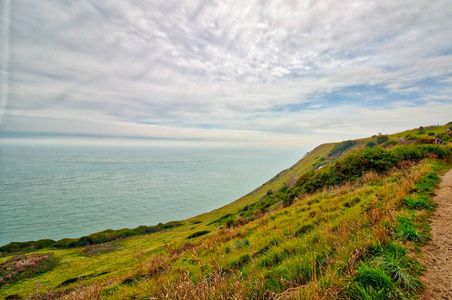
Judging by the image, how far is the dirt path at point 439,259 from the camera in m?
3.12

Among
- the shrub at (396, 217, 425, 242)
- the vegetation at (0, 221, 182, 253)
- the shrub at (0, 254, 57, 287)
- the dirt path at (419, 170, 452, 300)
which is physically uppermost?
the shrub at (396, 217, 425, 242)

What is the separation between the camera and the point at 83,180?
19025 cm

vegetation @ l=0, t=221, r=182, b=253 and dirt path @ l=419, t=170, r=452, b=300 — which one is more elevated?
dirt path @ l=419, t=170, r=452, b=300

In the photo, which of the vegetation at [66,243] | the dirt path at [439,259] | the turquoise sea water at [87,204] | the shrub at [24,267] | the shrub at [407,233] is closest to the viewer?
the dirt path at [439,259]

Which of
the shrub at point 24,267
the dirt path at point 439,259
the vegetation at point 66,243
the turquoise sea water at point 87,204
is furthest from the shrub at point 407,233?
the turquoise sea water at point 87,204

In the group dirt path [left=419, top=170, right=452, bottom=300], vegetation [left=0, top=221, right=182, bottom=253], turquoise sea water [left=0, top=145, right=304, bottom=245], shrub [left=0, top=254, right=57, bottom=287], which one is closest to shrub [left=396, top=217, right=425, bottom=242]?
dirt path [left=419, top=170, right=452, bottom=300]

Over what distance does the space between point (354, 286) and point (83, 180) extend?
242520 millimetres

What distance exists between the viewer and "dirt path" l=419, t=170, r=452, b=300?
312 cm

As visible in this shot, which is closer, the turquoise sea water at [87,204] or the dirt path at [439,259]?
the dirt path at [439,259]

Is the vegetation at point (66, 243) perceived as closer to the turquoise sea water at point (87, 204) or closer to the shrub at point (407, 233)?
the turquoise sea water at point (87, 204)

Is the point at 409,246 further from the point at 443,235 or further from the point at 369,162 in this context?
the point at 369,162

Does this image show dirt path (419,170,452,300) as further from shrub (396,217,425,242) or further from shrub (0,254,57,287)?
shrub (0,254,57,287)

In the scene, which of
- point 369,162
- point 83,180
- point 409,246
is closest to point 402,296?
point 409,246

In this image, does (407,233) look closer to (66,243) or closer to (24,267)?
(24,267)
